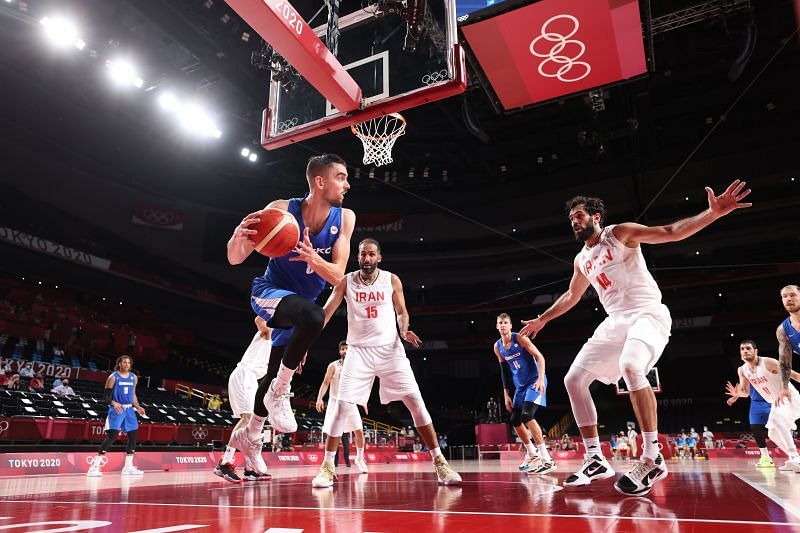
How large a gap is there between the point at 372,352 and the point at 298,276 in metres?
1.07

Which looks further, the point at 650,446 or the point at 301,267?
the point at 301,267

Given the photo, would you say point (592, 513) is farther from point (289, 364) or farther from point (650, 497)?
point (289, 364)

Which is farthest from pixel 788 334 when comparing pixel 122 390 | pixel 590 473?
pixel 122 390

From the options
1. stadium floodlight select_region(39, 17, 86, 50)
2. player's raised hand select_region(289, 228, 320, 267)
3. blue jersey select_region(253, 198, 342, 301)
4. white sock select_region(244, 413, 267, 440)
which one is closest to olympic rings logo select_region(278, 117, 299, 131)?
blue jersey select_region(253, 198, 342, 301)

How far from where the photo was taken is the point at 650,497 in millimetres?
3402

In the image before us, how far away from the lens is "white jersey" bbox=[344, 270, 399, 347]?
5.06 metres

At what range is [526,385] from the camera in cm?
790

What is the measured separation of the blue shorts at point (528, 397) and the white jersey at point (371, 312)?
3.21 meters

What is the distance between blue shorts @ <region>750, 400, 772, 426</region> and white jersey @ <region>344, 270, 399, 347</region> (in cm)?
719

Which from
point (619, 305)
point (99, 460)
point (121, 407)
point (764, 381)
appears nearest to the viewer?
point (619, 305)

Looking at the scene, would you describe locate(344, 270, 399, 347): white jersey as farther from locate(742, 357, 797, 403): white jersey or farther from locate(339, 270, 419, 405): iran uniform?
locate(742, 357, 797, 403): white jersey

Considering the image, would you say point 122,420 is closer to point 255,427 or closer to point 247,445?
point 247,445

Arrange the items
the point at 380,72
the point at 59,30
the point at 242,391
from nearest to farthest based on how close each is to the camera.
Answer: the point at 242,391 → the point at 380,72 → the point at 59,30

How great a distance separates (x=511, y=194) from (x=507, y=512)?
2635 cm
